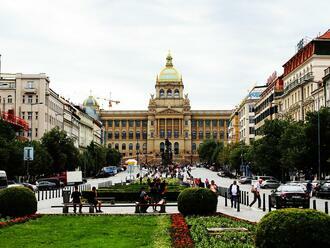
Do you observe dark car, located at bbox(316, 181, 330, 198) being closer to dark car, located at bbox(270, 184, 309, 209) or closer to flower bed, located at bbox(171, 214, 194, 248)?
dark car, located at bbox(270, 184, 309, 209)

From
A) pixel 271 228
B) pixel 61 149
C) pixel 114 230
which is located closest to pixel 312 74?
pixel 61 149

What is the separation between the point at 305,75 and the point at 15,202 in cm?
7191

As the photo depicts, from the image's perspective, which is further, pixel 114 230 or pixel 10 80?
pixel 10 80

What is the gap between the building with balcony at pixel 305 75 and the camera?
90250mm

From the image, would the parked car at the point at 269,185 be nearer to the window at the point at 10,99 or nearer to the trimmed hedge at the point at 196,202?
the trimmed hedge at the point at 196,202

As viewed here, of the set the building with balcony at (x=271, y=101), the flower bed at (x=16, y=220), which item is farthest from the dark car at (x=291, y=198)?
the building with balcony at (x=271, y=101)

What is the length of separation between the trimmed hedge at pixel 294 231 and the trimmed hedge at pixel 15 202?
1682cm

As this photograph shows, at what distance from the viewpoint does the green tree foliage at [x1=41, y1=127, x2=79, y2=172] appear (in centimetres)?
9681

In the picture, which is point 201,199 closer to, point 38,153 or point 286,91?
point 38,153

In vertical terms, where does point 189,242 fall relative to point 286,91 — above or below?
below

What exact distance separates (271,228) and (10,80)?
379ft

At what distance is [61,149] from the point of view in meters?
97.6

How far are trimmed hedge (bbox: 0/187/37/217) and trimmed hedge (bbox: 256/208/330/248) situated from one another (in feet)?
55.2

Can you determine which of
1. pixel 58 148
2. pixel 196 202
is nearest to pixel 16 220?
pixel 196 202
